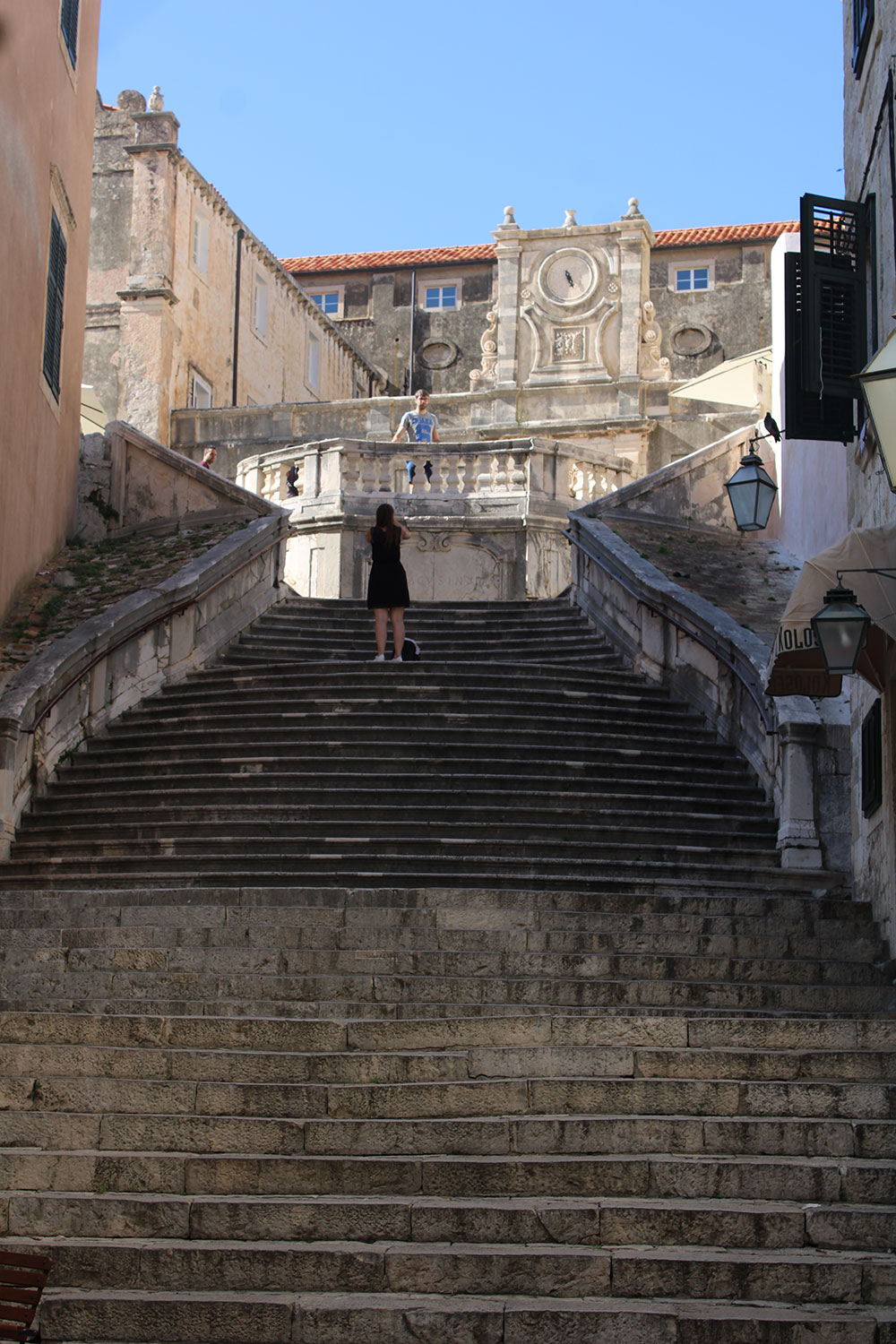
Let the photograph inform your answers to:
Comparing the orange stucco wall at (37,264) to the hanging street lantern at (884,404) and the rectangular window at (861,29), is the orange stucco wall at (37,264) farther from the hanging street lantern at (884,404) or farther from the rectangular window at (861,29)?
the hanging street lantern at (884,404)

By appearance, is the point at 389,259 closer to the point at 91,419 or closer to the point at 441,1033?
the point at 91,419

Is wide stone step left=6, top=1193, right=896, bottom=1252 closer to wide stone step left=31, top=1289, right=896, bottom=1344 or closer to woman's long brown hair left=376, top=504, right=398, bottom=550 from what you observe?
wide stone step left=31, top=1289, right=896, bottom=1344

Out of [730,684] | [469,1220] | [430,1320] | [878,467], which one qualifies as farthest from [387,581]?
[430,1320]

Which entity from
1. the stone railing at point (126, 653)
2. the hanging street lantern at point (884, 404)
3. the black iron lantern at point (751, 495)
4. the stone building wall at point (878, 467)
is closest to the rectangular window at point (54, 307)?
the stone railing at point (126, 653)

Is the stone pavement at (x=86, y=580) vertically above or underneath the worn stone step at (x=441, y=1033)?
above

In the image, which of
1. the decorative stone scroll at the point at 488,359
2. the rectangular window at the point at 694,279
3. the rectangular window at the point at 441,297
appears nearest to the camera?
the decorative stone scroll at the point at 488,359

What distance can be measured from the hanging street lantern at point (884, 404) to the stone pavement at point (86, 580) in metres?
8.72

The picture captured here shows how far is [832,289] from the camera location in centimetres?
1154

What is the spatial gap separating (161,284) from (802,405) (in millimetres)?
24470

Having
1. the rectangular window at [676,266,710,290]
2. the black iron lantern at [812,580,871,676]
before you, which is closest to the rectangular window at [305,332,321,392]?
the rectangular window at [676,266,710,290]

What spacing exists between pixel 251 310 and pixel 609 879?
29.3m

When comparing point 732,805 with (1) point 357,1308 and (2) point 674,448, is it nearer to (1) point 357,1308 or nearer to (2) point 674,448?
(1) point 357,1308

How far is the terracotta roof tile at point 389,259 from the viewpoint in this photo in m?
45.2

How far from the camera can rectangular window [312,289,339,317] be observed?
46312mm
